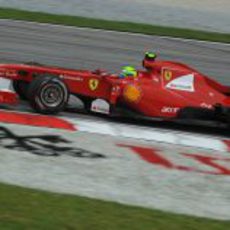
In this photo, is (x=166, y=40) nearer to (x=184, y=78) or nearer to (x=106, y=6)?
(x=106, y=6)

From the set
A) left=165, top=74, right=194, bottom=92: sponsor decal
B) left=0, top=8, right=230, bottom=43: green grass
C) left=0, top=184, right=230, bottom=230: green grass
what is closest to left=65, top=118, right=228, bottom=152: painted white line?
left=165, top=74, right=194, bottom=92: sponsor decal

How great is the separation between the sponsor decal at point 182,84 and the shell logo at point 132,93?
46 centimetres

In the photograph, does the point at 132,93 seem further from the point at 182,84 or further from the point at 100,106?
the point at 182,84

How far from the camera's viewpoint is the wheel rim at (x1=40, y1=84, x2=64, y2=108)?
10.6m

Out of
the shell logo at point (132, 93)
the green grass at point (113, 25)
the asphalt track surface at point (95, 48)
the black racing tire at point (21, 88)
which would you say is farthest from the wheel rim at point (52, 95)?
the green grass at point (113, 25)

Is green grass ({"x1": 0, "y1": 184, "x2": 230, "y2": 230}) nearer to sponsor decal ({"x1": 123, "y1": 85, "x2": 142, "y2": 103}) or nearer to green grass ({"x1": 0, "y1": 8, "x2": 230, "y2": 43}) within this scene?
sponsor decal ({"x1": 123, "y1": 85, "x2": 142, "y2": 103})

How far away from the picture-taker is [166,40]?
19516 millimetres

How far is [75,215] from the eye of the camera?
5945 millimetres

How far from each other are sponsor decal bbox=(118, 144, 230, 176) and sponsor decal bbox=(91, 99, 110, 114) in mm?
1747

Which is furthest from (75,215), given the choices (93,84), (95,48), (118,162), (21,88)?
(95,48)

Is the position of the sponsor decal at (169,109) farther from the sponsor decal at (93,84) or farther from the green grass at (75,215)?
the green grass at (75,215)

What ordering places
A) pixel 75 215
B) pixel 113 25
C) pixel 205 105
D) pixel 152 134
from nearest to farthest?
pixel 75 215 < pixel 152 134 < pixel 205 105 < pixel 113 25

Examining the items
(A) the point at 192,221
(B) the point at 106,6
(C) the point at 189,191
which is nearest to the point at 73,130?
(C) the point at 189,191

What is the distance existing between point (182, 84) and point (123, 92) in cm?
89
